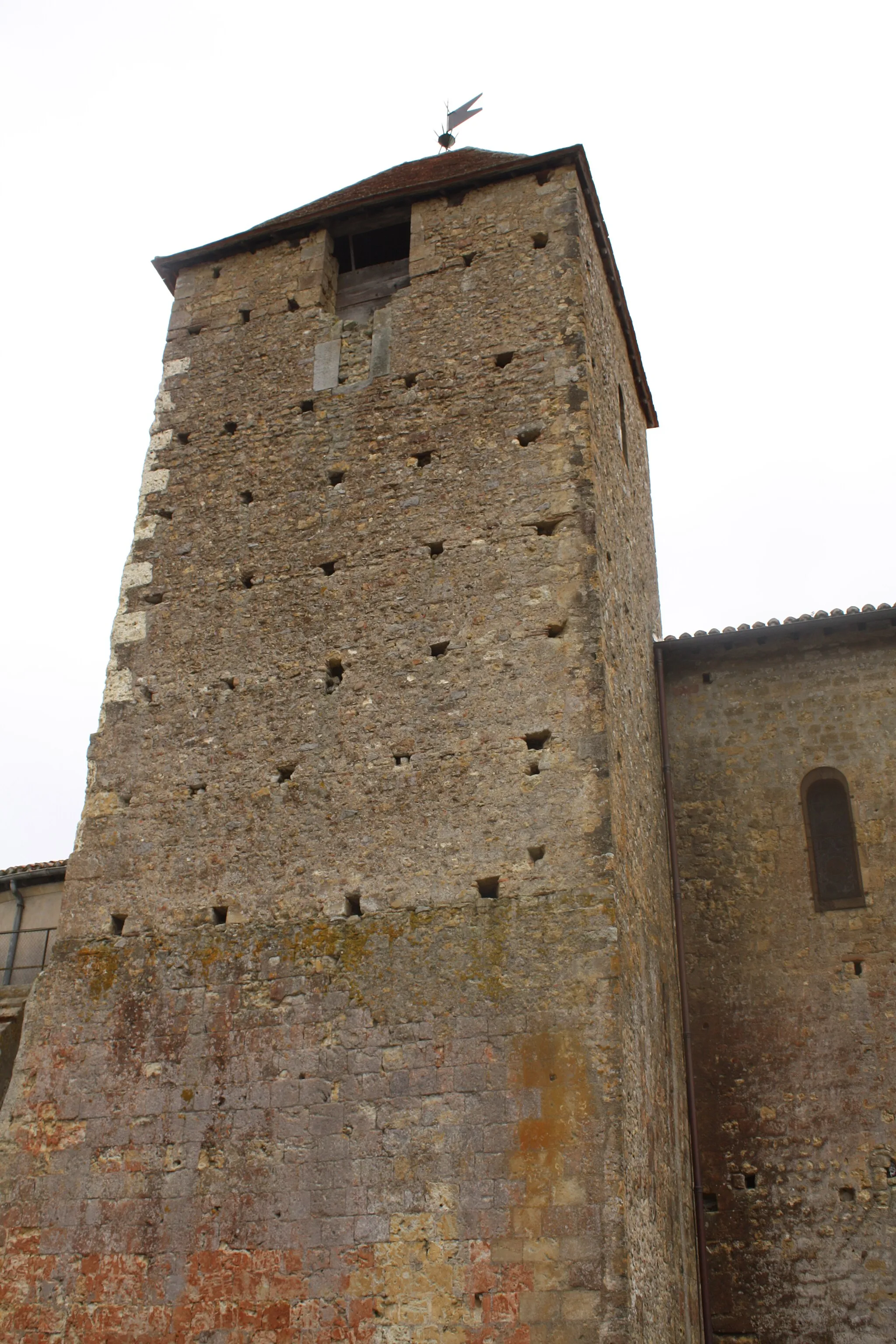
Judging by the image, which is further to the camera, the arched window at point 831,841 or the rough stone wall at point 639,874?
the arched window at point 831,841

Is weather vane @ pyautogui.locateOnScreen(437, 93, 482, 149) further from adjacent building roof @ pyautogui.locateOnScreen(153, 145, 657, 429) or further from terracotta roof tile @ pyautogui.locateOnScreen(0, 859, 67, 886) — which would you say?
terracotta roof tile @ pyautogui.locateOnScreen(0, 859, 67, 886)

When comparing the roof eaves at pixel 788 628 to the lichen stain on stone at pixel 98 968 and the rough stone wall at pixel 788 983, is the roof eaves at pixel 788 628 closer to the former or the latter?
the rough stone wall at pixel 788 983

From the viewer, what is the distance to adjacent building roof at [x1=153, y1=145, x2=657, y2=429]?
452 inches

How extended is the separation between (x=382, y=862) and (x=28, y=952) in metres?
5.09

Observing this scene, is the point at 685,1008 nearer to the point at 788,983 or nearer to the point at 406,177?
the point at 788,983

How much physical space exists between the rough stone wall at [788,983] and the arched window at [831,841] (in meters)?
0.09

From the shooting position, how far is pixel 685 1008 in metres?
10.0

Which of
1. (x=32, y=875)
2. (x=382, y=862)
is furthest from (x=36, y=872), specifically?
(x=382, y=862)

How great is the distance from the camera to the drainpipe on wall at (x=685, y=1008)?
30.3 ft

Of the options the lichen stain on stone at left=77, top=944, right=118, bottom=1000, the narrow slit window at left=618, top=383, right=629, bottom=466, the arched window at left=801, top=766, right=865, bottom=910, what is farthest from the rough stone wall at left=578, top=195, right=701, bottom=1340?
the lichen stain on stone at left=77, top=944, right=118, bottom=1000

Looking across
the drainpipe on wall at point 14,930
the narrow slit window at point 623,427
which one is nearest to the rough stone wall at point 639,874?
the narrow slit window at point 623,427

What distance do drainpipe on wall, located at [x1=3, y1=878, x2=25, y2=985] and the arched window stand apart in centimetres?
750

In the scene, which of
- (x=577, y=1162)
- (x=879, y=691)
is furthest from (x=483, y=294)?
(x=577, y=1162)

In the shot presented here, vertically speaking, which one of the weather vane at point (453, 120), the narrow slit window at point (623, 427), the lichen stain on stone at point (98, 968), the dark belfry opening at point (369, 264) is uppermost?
the weather vane at point (453, 120)
